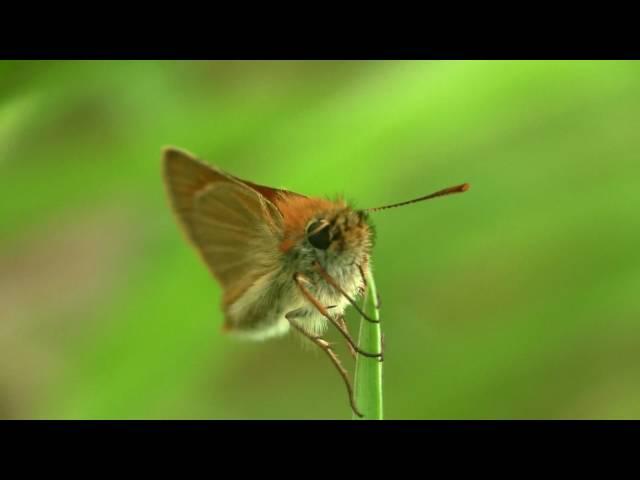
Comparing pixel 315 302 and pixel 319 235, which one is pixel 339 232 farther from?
pixel 315 302

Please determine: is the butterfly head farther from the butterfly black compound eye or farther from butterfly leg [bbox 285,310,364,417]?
butterfly leg [bbox 285,310,364,417]

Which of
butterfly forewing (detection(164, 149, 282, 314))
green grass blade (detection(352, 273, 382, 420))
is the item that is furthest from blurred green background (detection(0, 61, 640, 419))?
green grass blade (detection(352, 273, 382, 420))

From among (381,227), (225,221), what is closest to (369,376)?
(225,221)

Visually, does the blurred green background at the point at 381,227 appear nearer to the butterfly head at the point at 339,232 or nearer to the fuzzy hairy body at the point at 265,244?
the fuzzy hairy body at the point at 265,244

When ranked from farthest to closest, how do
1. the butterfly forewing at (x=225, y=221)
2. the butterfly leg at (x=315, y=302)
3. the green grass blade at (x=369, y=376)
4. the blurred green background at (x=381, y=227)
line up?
1. the blurred green background at (x=381, y=227)
2. the butterfly forewing at (x=225, y=221)
3. the butterfly leg at (x=315, y=302)
4. the green grass blade at (x=369, y=376)

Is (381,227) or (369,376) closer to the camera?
(369,376)

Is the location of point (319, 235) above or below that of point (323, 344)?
above

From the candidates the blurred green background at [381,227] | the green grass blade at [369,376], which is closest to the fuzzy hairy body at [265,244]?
the blurred green background at [381,227]
